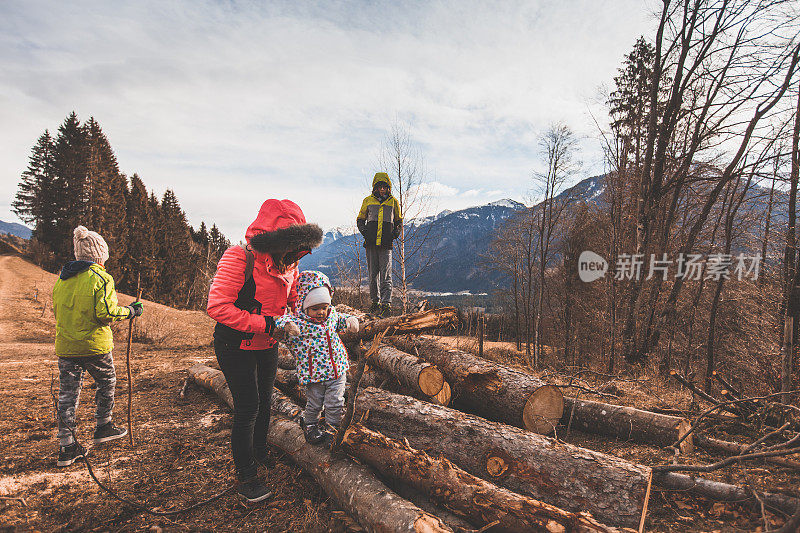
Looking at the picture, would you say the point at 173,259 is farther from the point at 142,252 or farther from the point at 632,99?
the point at 632,99

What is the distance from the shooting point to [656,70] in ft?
35.7

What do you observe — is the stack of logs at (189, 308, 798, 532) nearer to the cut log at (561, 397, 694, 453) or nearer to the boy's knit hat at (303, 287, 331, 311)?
the cut log at (561, 397, 694, 453)

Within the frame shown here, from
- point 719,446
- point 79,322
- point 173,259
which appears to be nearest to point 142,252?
point 173,259

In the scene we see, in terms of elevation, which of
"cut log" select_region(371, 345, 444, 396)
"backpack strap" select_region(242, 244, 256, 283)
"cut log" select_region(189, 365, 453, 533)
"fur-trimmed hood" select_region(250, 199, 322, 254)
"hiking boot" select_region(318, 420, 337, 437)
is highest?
"fur-trimmed hood" select_region(250, 199, 322, 254)

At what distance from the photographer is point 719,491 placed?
2.74 meters

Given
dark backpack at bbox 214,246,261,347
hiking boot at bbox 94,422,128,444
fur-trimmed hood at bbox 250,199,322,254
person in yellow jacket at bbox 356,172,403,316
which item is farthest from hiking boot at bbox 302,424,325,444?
person in yellow jacket at bbox 356,172,403,316

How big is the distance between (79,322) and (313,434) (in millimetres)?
2719

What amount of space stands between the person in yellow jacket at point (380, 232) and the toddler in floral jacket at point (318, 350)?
11.3 feet

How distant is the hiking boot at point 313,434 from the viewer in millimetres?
3174

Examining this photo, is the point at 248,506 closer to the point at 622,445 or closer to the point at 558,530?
the point at 558,530

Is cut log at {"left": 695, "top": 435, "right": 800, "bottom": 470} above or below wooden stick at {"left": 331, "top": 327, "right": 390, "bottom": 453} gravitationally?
below

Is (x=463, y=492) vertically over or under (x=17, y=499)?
over

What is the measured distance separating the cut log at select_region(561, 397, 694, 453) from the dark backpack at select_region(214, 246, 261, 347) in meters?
3.42

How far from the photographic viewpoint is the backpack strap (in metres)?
2.68
